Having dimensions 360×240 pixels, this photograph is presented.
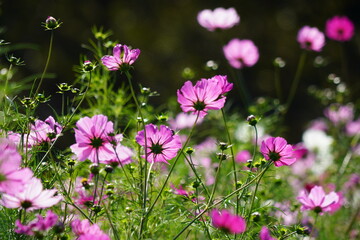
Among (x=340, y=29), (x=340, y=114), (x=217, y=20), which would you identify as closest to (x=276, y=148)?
(x=217, y=20)

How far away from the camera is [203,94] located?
72cm

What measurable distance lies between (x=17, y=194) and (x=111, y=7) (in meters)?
2.83

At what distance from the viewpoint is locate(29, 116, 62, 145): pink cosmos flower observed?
0.74m

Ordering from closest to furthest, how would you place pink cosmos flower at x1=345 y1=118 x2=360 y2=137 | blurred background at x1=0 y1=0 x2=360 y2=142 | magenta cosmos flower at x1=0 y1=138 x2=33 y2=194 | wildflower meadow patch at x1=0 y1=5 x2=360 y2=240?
1. magenta cosmos flower at x1=0 y1=138 x2=33 y2=194
2. wildflower meadow patch at x1=0 y1=5 x2=360 y2=240
3. pink cosmos flower at x1=345 y1=118 x2=360 y2=137
4. blurred background at x1=0 y1=0 x2=360 y2=142

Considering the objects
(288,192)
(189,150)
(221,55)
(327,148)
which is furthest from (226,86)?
(221,55)

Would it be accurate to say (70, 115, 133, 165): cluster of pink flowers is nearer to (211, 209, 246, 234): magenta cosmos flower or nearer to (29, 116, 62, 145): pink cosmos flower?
(29, 116, 62, 145): pink cosmos flower

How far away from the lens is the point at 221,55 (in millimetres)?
3293


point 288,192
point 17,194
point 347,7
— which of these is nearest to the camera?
point 17,194

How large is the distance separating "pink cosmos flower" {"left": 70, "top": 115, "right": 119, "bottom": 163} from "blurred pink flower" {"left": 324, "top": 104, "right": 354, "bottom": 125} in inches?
40.1

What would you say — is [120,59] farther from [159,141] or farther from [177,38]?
[177,38]

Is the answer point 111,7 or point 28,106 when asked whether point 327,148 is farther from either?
point 111,7

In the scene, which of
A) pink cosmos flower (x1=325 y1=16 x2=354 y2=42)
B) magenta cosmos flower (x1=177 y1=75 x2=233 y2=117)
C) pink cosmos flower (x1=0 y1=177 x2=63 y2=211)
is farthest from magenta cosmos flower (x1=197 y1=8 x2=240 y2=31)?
pink cosmos flower (x1=0 y1=177 x2=63 y2=211)

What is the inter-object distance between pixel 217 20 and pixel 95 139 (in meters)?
0.77

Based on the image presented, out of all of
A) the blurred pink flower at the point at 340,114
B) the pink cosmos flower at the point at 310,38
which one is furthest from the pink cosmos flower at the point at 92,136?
the blurred pink flower at the point at 340,114
